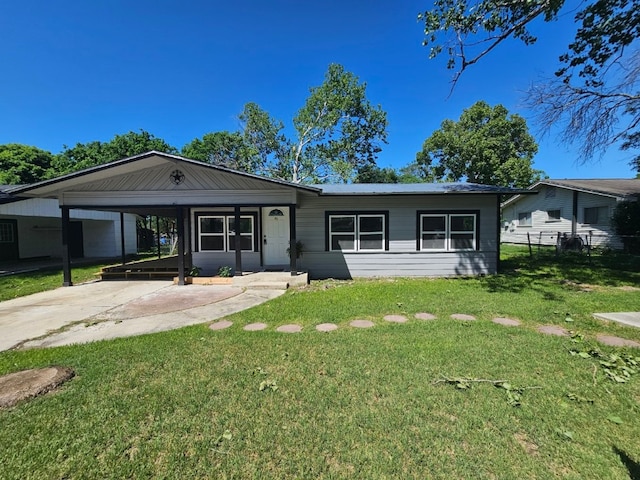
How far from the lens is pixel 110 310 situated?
6.25m

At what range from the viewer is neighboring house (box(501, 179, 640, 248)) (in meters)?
15.5

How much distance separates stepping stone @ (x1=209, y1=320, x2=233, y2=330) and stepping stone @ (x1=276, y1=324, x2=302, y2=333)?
3.04ft

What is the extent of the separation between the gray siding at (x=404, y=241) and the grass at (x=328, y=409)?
5.29m

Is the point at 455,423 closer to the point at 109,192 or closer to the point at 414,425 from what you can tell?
the point at 414,425

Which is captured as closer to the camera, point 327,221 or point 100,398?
point 100,398

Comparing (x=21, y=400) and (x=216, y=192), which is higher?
(x=216, y=192)

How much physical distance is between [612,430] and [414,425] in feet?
5.00

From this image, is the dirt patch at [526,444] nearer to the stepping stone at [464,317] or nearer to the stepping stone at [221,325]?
the stepping stone at [464,317]

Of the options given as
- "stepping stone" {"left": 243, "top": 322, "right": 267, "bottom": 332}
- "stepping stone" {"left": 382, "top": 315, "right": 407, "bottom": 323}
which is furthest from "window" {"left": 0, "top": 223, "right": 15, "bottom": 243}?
"stepping stone" {"left": 382, "top": 315, "right": 407, "bottom": 323}

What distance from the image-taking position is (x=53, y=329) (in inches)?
198

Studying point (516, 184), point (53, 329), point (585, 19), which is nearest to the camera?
point (53, 329)

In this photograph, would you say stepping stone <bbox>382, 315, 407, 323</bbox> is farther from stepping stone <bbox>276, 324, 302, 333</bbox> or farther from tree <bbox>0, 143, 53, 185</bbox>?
tree <bbox>0, 143, 53, 185</bbox>

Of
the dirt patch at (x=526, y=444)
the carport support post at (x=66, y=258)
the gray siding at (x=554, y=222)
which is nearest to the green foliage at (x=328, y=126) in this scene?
the gray siding at (x=554, y=222)

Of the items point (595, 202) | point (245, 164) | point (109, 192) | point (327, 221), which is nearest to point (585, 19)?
point (327, 221)
